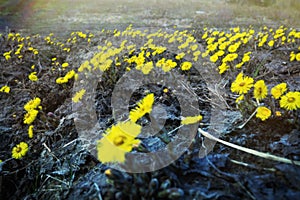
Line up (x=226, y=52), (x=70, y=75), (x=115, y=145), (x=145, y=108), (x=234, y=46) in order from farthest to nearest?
(x=226, y=52)
(x=234, y=46)
(x=70, y=75)
(x=145, y=108)
(x=115, y=145)

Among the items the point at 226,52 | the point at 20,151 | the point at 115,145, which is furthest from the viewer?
the point at 226,52

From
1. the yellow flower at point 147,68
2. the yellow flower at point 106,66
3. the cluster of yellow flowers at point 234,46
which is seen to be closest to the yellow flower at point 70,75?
the yellow flower at point 106,66

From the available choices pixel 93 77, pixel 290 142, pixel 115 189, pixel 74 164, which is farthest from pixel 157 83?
pixel 115 189

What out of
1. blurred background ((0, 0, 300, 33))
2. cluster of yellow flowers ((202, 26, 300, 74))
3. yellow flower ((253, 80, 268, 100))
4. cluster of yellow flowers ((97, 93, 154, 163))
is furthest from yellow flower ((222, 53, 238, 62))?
blurred background ((0, 0, 300, 33))

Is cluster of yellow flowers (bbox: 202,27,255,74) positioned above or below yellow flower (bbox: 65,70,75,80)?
above

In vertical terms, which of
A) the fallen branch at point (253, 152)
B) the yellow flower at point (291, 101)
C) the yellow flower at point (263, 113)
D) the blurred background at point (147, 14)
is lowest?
the fallen branch at point (253, 152)

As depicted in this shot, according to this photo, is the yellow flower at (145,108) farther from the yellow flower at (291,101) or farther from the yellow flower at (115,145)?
the yellow flower at (291,101)

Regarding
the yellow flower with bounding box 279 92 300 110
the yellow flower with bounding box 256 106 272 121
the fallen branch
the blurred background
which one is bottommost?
the fallen branch

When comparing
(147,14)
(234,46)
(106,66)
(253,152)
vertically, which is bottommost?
(253,152)

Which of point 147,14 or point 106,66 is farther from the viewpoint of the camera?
point 147,14

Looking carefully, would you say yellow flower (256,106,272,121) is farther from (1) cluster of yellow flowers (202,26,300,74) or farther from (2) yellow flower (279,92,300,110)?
(1) cluster of yellow flowers (202,26,300,74)

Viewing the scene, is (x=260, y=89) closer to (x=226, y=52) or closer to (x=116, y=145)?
(x=116, y=145)

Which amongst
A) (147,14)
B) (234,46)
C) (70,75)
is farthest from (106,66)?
(147,14)
